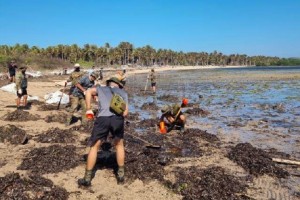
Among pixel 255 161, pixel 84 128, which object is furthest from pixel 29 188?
pixel 84 128

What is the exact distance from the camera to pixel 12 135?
10.1m

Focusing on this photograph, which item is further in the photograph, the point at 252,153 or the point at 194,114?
the point at 194,114

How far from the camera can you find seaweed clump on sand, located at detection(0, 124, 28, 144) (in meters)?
9.63

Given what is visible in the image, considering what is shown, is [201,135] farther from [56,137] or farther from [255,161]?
[56,137]

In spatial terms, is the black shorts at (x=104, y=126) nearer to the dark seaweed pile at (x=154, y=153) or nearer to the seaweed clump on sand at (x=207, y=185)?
the dark seaweed pile at (x=154, y=153)

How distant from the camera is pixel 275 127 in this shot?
44.8 feet

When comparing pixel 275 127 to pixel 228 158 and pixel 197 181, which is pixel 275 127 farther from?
pixel 197 181

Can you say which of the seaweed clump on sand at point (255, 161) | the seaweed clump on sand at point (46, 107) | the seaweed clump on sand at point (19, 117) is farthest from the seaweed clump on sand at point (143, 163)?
the seaweed clump on sand at point (46, 107)

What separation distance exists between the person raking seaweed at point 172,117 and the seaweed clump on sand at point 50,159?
3879 mm

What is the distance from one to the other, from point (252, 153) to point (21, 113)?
883 cm

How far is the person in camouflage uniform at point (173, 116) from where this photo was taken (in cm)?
1201

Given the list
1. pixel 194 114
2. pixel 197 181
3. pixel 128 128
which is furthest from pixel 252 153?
pixel 194 114

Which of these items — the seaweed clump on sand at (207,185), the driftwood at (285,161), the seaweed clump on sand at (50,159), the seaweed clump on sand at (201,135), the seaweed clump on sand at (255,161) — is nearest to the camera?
the seaweed clump on sand at (207,185)

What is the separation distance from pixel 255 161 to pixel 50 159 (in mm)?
4821
